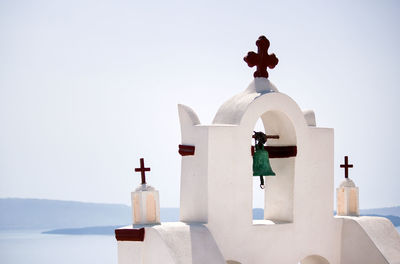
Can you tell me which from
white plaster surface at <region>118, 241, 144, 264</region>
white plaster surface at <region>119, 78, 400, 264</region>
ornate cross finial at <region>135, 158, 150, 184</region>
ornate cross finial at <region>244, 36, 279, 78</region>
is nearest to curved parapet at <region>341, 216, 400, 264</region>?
white plaster surface at <region>119, 78, 400, 264</region>

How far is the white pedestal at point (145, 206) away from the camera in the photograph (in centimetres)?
1370

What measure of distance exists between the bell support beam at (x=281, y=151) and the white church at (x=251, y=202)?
0.02 metres

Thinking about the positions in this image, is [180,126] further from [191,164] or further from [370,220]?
[370,220]

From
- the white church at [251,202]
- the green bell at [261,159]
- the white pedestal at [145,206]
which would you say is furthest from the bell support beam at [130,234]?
the green bell at [261,159]

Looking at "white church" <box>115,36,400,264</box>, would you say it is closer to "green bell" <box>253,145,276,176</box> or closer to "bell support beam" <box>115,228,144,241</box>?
"bell support beam" <box>115,228,144,241</box>

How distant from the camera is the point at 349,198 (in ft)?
54.1

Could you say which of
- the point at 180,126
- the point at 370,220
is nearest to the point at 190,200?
the point at 180,126

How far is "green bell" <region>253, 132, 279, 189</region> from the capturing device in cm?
1488

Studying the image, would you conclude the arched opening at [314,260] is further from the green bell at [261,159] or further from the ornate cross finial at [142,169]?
the ornate cross finial at [142,169]

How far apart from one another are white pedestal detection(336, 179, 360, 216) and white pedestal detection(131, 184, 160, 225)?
468 centimetres

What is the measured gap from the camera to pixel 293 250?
15086 mm

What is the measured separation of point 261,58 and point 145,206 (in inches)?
150

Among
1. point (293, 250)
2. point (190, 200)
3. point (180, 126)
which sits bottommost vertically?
point (293, 250)

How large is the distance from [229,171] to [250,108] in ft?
4.08
